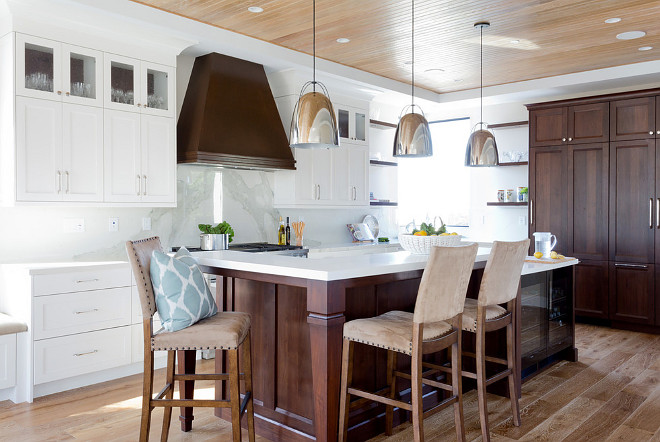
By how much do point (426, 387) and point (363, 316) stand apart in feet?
2.49

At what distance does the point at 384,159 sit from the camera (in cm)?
721

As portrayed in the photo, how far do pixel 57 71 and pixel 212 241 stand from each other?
1.75 meters

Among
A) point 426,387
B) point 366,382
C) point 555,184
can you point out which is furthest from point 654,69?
point 366,382

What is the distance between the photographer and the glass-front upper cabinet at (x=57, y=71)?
144 inches

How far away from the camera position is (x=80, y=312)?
12.3 ft

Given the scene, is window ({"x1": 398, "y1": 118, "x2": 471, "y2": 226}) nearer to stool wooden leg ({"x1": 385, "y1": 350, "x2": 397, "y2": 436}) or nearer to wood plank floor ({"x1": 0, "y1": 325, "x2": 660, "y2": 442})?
wood plank floor ({"x1": 0, "y1": 325, "x2": 660, "y2": 442})

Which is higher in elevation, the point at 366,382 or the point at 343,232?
the point at 343,232

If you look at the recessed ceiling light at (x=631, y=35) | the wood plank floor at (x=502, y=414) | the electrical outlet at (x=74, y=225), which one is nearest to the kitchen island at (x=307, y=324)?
the wood plank floor at (x=502, y=414)

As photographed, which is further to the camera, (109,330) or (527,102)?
(527,102)

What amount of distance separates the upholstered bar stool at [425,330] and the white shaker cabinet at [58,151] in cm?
238

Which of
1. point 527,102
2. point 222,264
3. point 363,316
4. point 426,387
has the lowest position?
point 426,387

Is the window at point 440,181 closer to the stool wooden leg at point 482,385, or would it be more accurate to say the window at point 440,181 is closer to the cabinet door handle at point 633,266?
the cabinet door handle at point 633,266

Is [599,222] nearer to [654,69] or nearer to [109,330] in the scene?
[654,69]

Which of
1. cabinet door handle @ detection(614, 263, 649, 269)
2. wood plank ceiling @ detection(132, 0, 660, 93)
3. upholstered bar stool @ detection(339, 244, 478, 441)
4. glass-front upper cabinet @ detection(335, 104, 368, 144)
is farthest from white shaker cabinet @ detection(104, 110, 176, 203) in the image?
cabinet door handle @ detection(614, 263, 649, 269)
